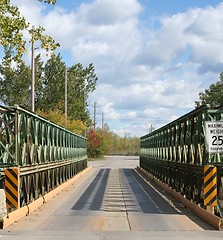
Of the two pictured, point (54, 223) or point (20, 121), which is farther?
point (20, 121)

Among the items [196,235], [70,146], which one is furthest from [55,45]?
[70,146]

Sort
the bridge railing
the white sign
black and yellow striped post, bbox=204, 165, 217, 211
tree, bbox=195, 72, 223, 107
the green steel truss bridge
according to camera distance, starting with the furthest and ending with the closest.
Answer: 1. tree, bbox=195, 72, 223, 107
2. the bridge railing
3. the white sign
4. the green steel truss bridge
5. black and yellow striped post, bbox=204, 165, 217, 211

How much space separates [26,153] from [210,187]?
18.9ft

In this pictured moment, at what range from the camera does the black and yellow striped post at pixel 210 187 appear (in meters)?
12.5

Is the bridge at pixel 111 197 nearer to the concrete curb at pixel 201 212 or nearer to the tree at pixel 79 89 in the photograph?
the concrete curb at pixel 201 212

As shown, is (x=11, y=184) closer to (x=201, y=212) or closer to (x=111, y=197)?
(x=201, y=212)

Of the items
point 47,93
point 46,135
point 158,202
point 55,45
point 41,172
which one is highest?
point 47,93

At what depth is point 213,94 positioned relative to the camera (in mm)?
63156

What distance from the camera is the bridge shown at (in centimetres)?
1096

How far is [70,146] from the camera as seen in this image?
1174 inches

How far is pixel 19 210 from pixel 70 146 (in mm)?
17196

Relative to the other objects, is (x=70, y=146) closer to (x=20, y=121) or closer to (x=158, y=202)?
(x=158, y=202)

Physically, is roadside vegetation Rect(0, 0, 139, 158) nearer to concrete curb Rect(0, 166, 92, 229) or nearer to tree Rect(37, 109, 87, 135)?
tree Rect(37, 109, 87, 135)

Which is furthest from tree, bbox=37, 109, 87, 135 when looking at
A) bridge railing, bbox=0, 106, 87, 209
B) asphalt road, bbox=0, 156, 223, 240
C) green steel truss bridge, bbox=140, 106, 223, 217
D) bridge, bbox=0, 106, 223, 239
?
asphalt road, bbox=0, 156, 223, 240
